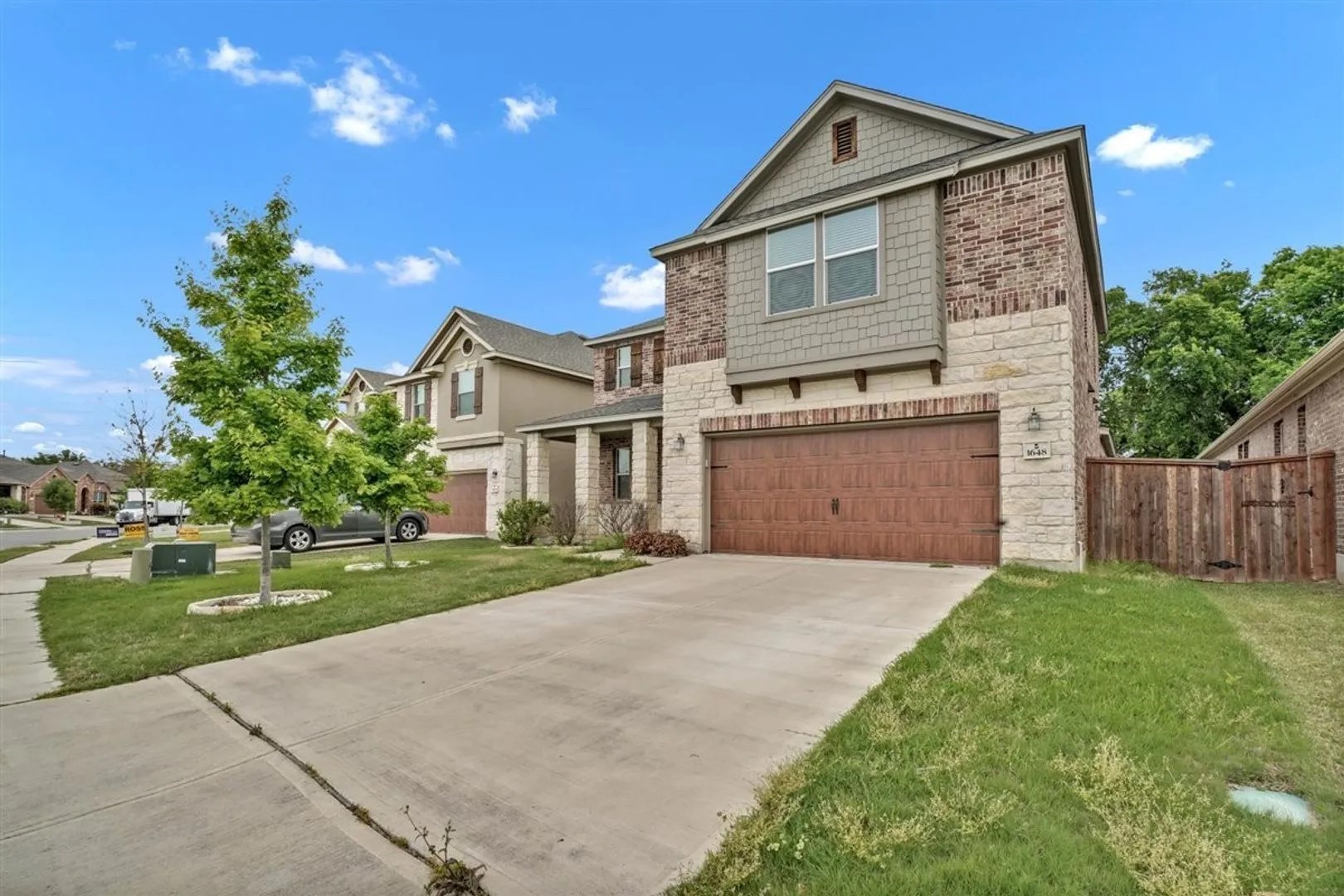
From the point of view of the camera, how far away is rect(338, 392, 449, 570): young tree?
11062 millimetres

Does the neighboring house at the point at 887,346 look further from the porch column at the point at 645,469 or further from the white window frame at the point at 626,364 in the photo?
the white window frame at the point at 626,364

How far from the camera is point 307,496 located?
818 cm

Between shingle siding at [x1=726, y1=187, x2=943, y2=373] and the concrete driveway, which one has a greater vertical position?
shingle siding at [x1=726, y1=187, x2=943, y2=373]

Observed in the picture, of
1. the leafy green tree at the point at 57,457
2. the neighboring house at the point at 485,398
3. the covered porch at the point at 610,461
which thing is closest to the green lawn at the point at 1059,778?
the covered porch at the point at 610,461

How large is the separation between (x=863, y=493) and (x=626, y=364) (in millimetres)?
10126

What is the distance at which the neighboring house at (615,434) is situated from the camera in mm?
15086

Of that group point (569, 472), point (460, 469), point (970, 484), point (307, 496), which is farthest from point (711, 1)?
point (460, 469)

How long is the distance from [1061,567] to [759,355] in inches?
230

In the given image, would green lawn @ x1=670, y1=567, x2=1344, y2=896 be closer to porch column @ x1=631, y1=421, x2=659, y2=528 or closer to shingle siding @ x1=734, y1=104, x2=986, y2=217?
shingle siding @ x1=734, y1=104, x2=986, y2=217

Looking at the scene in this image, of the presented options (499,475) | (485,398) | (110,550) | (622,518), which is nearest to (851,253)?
(622,518)

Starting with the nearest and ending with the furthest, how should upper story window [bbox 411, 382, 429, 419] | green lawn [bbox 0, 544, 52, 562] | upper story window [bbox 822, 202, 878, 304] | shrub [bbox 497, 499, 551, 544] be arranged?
upper story window [bbox 822, 202, 878, 304] → shrub [bbox 497, 499, 551, 544] → green lawn [bbox 0, 544, 52, 562] → upper story window [bbox 411, 382, 429, 419]

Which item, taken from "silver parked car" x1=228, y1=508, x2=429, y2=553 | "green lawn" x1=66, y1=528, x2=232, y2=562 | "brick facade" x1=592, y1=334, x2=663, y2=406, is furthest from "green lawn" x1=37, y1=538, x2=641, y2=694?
"brick facade" x1=592, y1=334, x2=663, y2=406

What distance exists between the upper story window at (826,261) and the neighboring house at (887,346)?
0.11 feet

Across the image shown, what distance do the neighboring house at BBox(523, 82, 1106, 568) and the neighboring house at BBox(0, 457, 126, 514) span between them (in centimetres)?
7179
